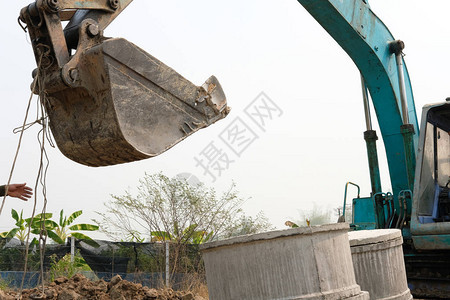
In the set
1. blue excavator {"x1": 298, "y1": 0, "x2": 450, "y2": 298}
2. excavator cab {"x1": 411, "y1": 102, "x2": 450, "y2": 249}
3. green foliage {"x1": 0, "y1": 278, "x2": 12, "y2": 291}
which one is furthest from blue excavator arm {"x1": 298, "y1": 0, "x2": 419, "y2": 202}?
green foliage {"x1": 0, "y1": 278, "x2": 12, "y2": 291}

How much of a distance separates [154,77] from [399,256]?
3126 mm

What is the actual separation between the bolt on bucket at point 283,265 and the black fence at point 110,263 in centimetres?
574

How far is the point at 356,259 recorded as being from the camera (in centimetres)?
511

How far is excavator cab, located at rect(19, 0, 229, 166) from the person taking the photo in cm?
346

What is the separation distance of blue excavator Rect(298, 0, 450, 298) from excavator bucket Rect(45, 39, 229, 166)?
2960 mm

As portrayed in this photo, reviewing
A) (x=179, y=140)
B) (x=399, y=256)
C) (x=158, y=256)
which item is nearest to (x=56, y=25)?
(x=179, y=140)

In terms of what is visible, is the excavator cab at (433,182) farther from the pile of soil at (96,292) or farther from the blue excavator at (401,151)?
the pile of soil at (96,292)

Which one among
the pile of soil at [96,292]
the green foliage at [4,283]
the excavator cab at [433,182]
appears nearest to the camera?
the excavator cab at [433,182]

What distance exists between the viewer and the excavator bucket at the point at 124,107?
11.3 ft

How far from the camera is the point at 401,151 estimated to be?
6.94m

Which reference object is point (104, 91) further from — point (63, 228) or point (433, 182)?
point (63, 228)

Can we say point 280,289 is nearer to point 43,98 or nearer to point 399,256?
point 399,256

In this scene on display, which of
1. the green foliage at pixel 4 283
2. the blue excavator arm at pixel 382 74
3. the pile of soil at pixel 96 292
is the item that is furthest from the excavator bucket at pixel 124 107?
the green foliage at pixel 4 283

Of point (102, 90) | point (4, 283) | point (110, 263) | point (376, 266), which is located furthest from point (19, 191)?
point (110, 263)
